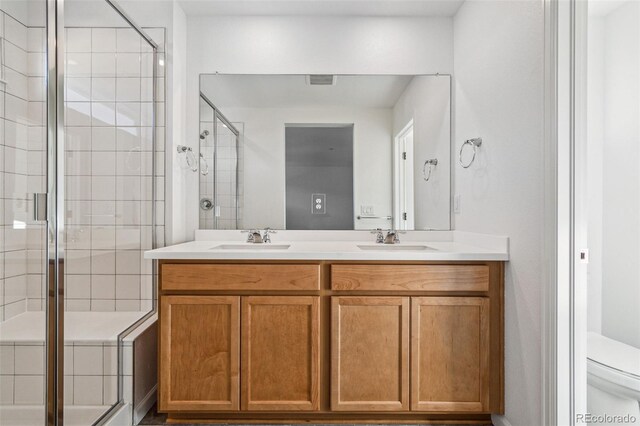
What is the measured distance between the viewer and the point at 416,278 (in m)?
1.75

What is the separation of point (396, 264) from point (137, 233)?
147 cm

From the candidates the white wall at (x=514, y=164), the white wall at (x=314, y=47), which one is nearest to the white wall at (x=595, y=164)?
the white wall at (x=514, y=164)

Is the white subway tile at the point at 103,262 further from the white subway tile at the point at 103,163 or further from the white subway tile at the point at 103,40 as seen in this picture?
the white subway tile at the point at 103,40

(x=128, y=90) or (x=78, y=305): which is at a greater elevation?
(x=128, y=90)

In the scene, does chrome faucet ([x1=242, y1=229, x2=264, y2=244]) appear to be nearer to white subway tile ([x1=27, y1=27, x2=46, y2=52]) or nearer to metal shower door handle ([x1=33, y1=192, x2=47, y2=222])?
metal shower door handle ([x1=33, y1=192, x2=47, y2=222])

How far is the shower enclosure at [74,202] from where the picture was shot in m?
1.40

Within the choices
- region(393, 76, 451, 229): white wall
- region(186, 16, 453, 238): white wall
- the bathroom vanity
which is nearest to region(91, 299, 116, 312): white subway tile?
the bathroom vanity

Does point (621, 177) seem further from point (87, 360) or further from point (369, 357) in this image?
point (87, 360)

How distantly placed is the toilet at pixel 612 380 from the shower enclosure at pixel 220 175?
190 centimetres

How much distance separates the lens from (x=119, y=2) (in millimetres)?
2139

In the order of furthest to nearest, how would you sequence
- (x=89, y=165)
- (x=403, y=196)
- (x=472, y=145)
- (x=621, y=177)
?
(x=403, y=196)
(x=472, y=145)
(x=89, y=165)
(x=621, y=177)

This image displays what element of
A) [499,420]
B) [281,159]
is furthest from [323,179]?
[499,420]

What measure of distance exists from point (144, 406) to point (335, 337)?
1073 mm

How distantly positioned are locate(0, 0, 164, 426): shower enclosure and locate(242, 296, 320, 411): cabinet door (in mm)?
629
